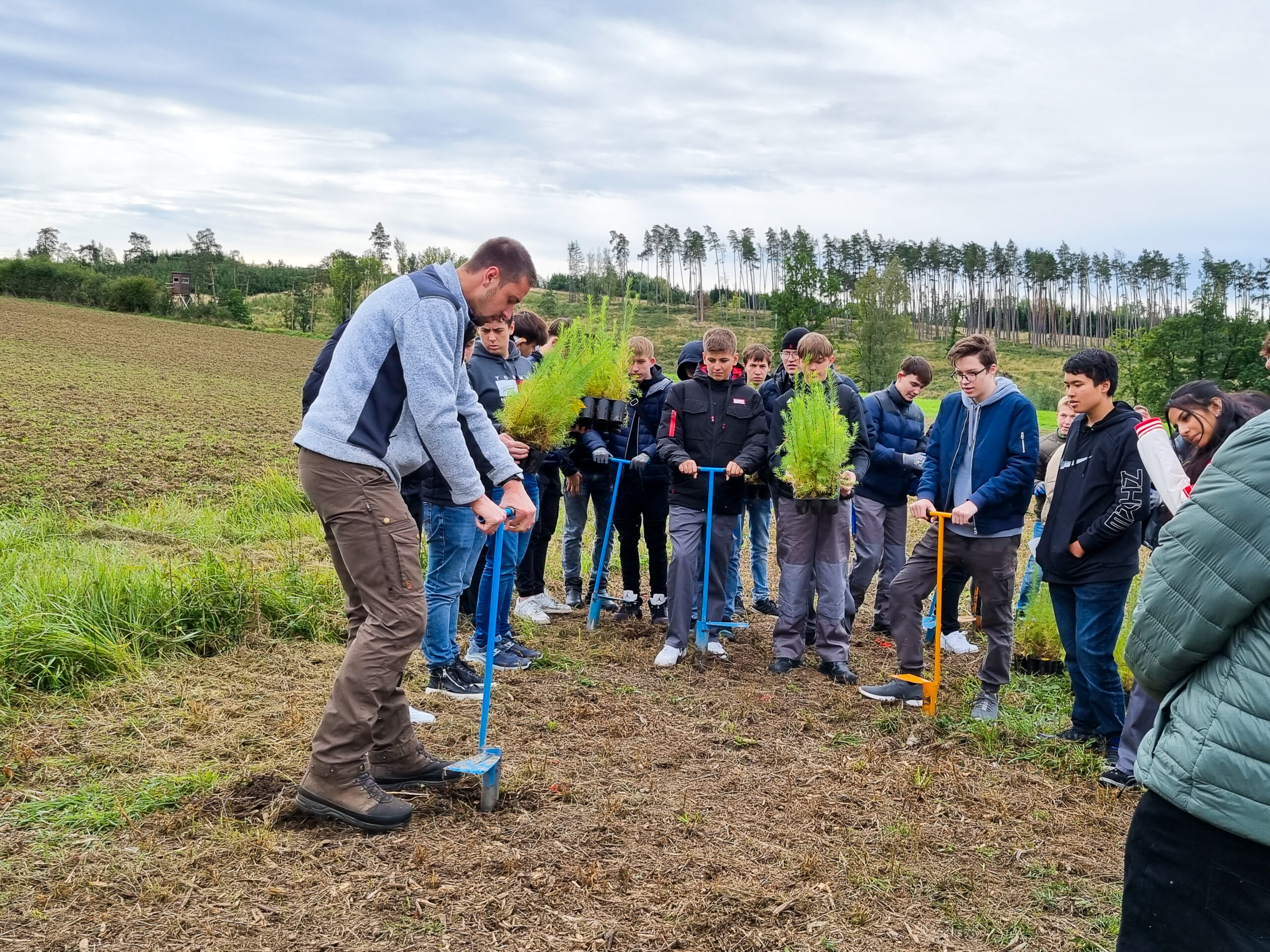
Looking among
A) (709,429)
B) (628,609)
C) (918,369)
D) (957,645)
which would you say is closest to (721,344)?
(709,429)

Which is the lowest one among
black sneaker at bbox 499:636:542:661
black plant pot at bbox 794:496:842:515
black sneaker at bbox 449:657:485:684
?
black sneaker at bbox 499:636:542:661

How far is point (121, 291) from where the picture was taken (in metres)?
63.9

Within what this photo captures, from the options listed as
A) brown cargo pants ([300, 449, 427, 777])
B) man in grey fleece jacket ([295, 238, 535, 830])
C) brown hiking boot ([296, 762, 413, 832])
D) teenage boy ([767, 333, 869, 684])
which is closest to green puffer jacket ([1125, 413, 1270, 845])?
man in grey fleece jacket ([295, 238, 535, 830])

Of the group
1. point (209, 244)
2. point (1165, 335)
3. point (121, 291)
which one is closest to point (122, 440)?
point (1165, 335)

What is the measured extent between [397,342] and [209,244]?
4279 inches

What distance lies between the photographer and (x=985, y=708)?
5.76 metres

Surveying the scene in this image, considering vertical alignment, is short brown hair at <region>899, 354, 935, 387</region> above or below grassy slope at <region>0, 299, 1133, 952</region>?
above

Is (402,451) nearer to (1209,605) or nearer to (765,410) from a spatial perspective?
Answer: (1209,605)

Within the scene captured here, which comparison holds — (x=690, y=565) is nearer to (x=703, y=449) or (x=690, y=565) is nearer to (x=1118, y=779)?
(x=703, y=449)

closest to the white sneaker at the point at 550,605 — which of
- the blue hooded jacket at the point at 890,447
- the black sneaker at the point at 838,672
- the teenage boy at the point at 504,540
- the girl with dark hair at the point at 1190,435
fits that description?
→ the teenage boy at the point at 504,540

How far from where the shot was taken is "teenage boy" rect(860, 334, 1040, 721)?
571cm

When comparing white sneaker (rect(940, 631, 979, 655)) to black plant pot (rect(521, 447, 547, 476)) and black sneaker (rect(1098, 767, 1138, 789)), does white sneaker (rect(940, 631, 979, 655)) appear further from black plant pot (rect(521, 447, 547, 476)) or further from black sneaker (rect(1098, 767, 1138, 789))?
black plant pot (rect(521, 447, 547, 476))

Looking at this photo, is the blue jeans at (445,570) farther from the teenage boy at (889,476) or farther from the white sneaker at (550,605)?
the teenage boy at (889,476)

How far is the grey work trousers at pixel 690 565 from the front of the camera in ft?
22.1
